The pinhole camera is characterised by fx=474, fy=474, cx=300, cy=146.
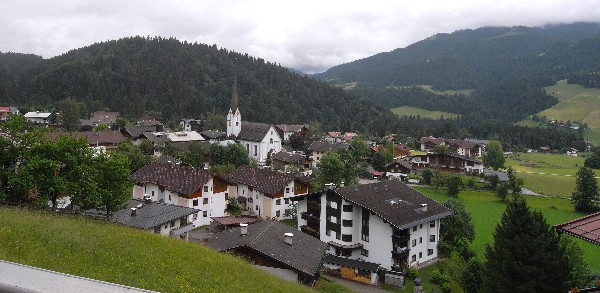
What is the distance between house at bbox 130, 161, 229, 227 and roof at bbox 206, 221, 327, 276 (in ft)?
39.6

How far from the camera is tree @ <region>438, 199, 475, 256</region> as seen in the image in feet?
115

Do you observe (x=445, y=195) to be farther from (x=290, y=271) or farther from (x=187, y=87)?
(x=187, y=87)

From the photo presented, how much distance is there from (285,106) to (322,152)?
7770 cm

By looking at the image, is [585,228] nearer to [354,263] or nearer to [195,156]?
[354,263]

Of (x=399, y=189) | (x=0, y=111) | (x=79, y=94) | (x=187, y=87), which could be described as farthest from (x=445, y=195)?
(x=79, y=94)

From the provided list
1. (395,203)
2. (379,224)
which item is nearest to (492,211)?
(395,203)

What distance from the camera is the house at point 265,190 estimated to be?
4225 centimetres

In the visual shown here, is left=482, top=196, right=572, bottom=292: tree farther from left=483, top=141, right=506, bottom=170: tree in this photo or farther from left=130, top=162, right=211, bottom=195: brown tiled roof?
left=483, top=141, right=506, bottom=170: tree

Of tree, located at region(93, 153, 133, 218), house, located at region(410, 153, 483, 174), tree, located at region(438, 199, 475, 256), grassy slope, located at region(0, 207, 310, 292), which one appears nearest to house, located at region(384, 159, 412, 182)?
house, located at region(410, 153, 483, 174)

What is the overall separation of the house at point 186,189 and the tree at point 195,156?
17948 mm

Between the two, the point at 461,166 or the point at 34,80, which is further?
the point at 34,80

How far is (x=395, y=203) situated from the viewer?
33.8m

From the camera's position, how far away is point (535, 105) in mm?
199625

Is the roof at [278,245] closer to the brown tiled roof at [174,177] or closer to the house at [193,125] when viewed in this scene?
the brown tiled roof at [174,177]
